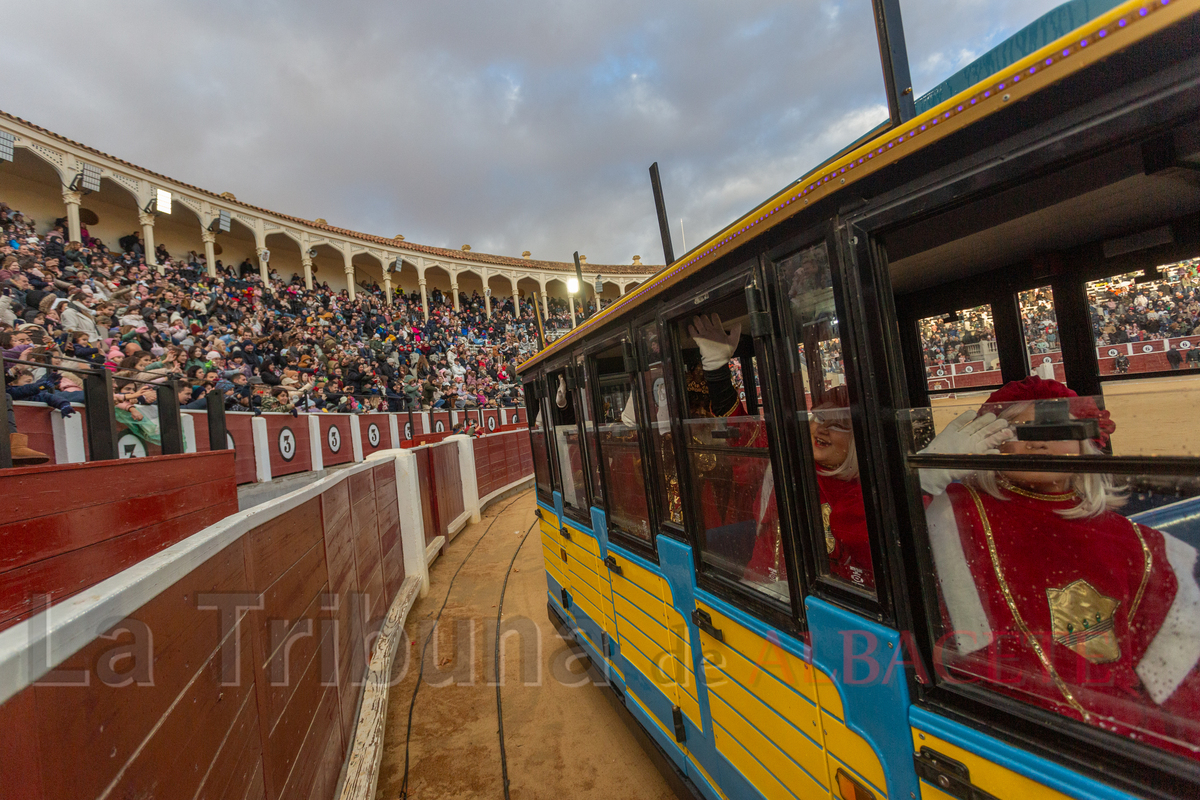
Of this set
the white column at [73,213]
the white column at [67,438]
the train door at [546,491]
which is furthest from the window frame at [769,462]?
the white column at [73,213]

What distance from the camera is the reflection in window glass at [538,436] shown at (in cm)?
476

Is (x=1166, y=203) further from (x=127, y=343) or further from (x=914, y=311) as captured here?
(x=127, y=343)

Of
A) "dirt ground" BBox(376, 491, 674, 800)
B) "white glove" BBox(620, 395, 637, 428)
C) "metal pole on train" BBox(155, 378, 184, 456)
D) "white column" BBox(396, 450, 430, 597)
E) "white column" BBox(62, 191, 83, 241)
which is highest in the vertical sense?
"white column" BBox(62, 191, 83, 241)

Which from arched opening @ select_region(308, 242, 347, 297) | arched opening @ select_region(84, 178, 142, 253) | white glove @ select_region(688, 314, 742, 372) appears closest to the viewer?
white glove @ select_region(688, 314, 742, 372)

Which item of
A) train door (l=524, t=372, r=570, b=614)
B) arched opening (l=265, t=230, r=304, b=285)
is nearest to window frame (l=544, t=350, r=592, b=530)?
train door (l=524, t=372, r=570, b=614)

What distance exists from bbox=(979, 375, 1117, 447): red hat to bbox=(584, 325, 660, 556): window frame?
5.18 feet

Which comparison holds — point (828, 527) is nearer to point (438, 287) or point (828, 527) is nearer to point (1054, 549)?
point (1054, 549)

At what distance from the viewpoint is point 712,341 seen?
220 cm

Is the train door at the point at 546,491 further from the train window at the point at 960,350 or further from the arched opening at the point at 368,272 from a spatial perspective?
the arched opening at the point at 368,272

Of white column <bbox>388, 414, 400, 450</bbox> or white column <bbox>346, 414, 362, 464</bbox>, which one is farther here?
white column <bbox>388, 414, 400, 450</bbox>

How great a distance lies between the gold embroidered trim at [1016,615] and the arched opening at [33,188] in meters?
25.2

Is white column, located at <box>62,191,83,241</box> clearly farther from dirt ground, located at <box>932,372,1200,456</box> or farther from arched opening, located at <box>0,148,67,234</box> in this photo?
dirt ground, located at <box>932,372,1200,456</box>

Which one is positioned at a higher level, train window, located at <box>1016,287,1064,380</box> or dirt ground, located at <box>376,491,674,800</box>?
train window, located at <box>1016,287,1064,380</box>

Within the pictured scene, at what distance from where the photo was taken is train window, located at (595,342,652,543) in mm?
2891
